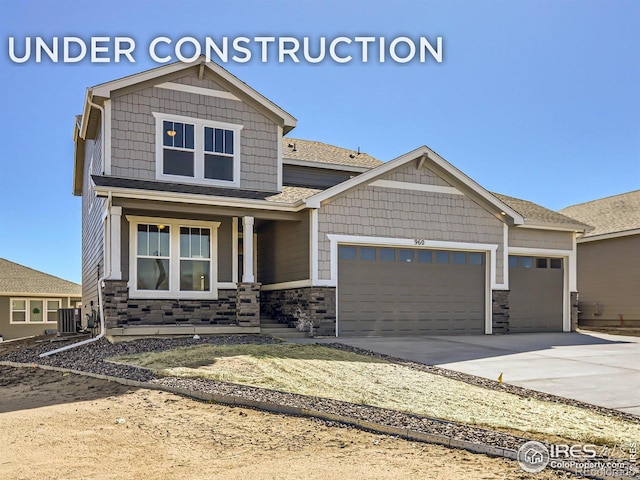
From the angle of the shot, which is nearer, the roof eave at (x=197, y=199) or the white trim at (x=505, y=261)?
the roof eave at (x=197, y=199)

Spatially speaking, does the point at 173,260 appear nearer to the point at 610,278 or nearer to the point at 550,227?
the point at 550,227

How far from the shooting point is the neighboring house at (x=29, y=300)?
1106 inches

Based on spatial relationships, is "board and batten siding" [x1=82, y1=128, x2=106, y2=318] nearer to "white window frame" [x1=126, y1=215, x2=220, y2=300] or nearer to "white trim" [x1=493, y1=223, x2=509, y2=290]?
"white window frame" [x1=126, y1=215, x2=220, y2=300]

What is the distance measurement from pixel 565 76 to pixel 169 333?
534 inches

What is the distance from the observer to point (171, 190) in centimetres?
1425

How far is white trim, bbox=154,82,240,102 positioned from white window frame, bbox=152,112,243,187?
73 cm

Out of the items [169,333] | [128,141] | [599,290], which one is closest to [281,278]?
[169,333]

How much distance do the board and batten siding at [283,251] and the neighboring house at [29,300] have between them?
53.1 feet

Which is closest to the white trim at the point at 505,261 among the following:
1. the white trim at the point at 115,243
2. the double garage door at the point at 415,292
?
the double garage door at the point at 415,292

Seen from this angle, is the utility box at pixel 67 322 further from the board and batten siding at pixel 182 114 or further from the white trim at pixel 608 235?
the white trim at pixel 608 235

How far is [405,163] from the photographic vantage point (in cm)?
1592

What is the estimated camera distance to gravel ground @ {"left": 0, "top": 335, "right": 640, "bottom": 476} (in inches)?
233

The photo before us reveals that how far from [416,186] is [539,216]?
5149 mm

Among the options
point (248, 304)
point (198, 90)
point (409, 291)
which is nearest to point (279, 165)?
point (198, 90)
